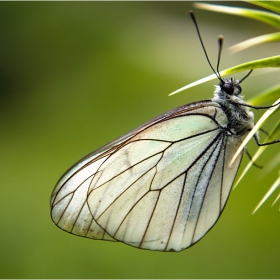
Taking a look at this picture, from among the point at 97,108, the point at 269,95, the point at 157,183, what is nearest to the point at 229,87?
the point at 269,95

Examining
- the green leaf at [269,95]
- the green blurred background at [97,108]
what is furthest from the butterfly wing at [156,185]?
the green blurred background at [97,108]

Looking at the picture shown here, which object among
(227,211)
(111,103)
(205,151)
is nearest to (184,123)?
(205,151)

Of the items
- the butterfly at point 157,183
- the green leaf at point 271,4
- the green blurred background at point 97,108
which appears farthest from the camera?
the green blurred background at point 97,108

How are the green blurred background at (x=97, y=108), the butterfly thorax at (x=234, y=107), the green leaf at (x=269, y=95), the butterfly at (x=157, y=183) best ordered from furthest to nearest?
the green blurred background at (x=97, y=108) → the butterfly at (x=157, y=183) → the butterfly thorax at (x=234, y=107) → the green leaf at (x=269, y=95)

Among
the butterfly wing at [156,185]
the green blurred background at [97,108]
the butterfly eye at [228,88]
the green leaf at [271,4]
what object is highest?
the green blurred background at [97,108]

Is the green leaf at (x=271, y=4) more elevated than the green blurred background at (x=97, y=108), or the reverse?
the green blurred background at (x=97, y=108)

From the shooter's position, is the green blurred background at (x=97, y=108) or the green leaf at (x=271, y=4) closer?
the green leaf at (x=271, y=4)

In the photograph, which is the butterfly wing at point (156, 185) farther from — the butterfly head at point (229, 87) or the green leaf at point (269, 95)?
the green leaf at point (269, 95)
